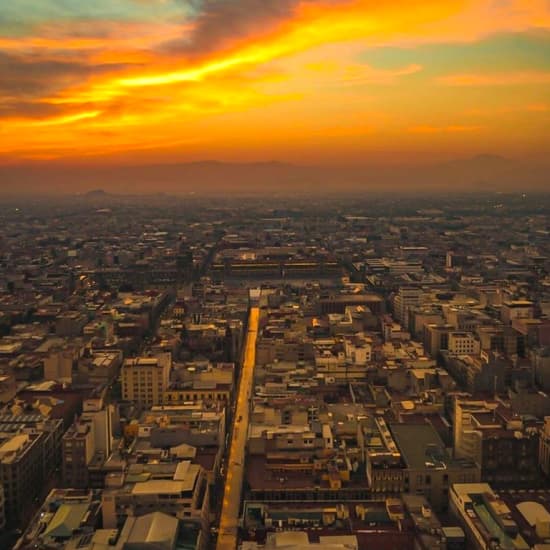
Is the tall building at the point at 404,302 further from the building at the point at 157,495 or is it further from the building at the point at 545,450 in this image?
the building at the point at 157,495

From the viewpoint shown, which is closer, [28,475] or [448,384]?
[28,475]

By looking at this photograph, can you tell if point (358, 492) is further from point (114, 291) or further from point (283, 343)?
point (114, 291)

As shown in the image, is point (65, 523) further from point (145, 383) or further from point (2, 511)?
point (145, 383)

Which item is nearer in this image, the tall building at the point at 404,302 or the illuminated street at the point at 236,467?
the illuminated street at the point at 236,467

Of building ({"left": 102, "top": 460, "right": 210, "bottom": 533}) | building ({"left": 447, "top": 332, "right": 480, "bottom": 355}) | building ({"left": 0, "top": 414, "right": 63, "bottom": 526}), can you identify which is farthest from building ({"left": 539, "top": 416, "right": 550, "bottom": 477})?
building ({"left": 0, "top": 414, "right": 63, "bottom": 526})

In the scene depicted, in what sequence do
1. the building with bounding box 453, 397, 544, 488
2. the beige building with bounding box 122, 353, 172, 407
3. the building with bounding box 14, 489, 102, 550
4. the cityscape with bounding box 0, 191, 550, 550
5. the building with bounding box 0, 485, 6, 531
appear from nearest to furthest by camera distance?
the building with bounding box 14, 489, 102, 550 < the cityscape with bounding box 0, 191, 550, 550 < the building with bounding box 0, 485, 6, 531 < the building with bounding box 453, 397, 544, 488 < the beige building with bounding box 122, 353, 172, 407

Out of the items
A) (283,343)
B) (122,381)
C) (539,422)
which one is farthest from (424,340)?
(122,381)

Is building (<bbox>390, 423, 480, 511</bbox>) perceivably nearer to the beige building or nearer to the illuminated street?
the illuminated street

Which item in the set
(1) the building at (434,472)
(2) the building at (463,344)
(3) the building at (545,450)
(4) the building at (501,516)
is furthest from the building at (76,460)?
(2) the building at (463,344)
